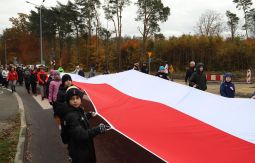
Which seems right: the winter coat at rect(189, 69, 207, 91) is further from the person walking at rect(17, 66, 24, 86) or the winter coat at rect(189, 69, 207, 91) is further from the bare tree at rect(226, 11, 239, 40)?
the bare tree at rect(226, 11, 239, 40)

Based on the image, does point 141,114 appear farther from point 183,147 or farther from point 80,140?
point 80,140

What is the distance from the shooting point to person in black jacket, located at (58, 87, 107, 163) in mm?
4484

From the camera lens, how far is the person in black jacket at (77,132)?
4.48m

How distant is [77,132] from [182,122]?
2416 millimetres

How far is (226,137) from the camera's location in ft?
18.2

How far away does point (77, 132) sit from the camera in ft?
14.6

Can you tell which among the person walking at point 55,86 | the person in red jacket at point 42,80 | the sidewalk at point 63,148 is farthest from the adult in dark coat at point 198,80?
the person in red jacket at point 42,80

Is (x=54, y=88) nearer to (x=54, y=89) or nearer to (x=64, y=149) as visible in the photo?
(x=54, y=89)

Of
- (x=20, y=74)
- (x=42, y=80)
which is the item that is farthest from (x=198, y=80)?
(x=20, y=74)

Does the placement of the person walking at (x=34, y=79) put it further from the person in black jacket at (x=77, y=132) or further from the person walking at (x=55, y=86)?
the person in black jacket at (x=77, y=132)

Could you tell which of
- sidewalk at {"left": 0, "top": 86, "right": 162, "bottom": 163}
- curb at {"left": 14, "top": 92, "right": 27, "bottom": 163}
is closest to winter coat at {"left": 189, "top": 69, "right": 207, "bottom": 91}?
sidewalk at {"left": 0, "top": 86, "right": 162, "bottom": 163}

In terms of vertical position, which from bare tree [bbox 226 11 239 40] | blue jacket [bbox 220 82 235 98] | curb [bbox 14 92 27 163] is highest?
bare tree [bbox 226 11 239 40]

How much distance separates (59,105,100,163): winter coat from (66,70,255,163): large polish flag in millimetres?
953

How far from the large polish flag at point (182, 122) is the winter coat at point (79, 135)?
95cm
